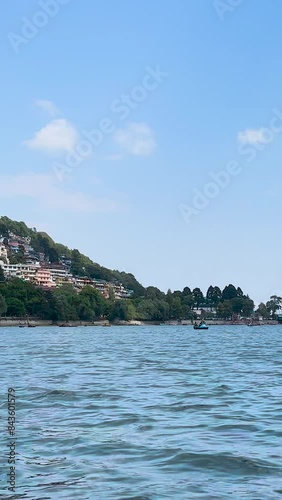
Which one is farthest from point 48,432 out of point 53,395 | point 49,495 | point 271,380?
point 271,380

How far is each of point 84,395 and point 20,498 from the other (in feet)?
36.8

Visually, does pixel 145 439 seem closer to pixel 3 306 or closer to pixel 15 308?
pixel 3 306

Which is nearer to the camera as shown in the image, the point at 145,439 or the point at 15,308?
the point at 145,439

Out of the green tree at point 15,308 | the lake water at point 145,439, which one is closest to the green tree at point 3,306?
the green tree at point 15,308

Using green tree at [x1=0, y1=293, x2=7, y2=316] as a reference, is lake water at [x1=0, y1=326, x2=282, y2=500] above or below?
below

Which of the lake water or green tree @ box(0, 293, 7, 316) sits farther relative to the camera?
green tree @ box(0, 293, 7, 316)

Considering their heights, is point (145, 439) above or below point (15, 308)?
below

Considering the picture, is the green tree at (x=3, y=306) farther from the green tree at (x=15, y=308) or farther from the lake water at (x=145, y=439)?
the lake water at (x=145, y=439)

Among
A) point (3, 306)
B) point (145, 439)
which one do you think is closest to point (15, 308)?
point (3, 306)

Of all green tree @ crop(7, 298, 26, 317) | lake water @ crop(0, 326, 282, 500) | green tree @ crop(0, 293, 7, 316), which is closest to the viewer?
lake water @ crop(0, 326, 282, 500)

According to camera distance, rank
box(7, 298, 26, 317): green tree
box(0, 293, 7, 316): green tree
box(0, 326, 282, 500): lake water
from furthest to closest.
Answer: box(7, 298, 26, 317): green tree < box(0, 293, 7, 316): green tree < box(0, 326, 282, 500): lake water

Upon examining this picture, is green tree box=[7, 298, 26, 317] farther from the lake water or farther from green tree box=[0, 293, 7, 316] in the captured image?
the lake water

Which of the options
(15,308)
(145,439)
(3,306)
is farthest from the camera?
(15,308)

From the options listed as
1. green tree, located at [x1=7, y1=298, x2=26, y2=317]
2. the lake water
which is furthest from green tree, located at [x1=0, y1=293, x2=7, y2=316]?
the lake water
